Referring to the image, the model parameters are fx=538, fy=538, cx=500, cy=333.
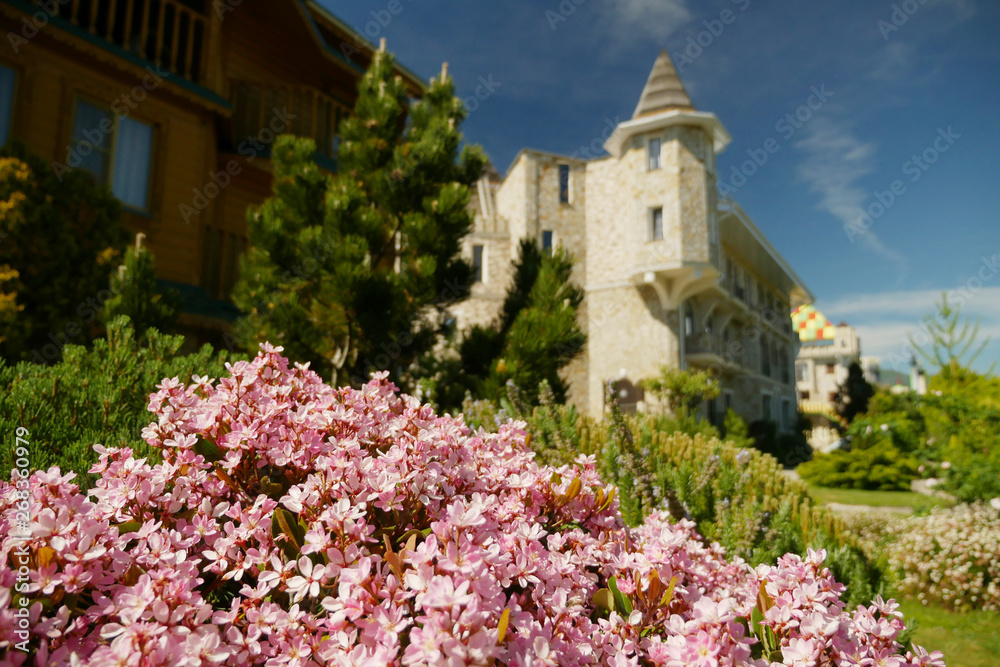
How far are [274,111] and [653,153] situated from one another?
16634mm

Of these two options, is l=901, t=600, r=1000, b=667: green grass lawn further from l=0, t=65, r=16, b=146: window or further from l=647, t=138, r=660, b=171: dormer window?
l=647, t=138, r=660, b=171: dormer window

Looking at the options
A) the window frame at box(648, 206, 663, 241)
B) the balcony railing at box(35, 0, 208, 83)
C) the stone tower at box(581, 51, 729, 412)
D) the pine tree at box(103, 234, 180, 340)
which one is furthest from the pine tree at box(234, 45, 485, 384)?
the window frame at box(648, 206, 663, 241)

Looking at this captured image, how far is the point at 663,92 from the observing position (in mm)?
24000

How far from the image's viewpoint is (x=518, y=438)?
93.3 inches

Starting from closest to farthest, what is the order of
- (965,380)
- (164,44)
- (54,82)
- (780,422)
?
1. (54,82)
2. (164,44)
3. (965,380)
4. (780,422)

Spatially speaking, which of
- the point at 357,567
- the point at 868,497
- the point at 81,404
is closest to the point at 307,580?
the point at 357,567

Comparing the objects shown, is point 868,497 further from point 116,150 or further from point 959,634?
point 116,150

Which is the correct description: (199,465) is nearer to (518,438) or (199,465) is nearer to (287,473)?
(287,473)

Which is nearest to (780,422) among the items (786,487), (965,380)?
(965,380)

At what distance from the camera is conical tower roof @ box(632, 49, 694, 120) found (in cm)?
2361

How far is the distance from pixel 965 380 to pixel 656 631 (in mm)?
17334

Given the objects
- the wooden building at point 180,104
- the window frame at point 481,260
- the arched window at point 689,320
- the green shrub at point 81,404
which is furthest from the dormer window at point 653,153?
the green shrub at point 81,404

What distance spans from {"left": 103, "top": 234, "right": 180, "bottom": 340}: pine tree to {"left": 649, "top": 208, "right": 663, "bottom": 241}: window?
66.3 ft

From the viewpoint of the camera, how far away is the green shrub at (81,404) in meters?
2.42
